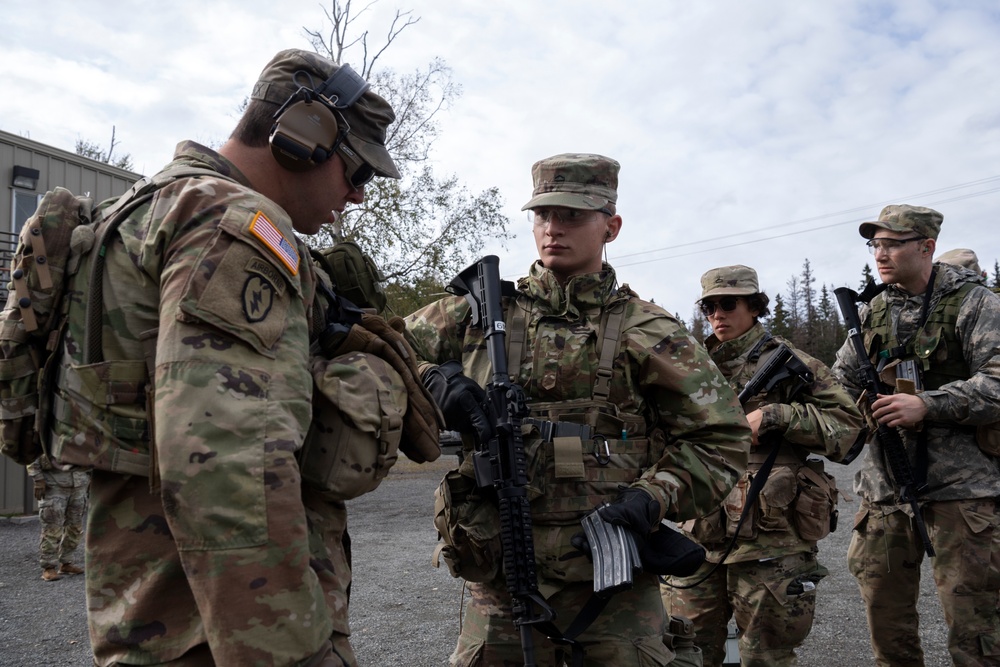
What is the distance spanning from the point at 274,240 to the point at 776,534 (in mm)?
3563

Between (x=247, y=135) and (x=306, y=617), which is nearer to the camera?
(x=306, y=617)

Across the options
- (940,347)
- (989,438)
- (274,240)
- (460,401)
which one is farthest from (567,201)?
(989,438)

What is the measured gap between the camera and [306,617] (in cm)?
147

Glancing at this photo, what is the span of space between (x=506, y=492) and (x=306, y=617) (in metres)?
1.34

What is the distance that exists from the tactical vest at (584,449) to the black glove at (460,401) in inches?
9.2

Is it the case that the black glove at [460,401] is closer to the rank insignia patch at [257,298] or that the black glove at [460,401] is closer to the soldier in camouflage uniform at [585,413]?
the soldier in camouflage uniform at [585,413]

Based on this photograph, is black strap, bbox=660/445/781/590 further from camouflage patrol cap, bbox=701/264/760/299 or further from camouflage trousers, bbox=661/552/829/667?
camouflage patrol cap, bbox=701/264/760/299

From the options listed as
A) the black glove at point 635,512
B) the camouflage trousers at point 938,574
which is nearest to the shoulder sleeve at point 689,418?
the black glove at point 635,512

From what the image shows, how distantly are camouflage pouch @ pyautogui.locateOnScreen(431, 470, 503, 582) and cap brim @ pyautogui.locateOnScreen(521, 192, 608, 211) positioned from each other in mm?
1109

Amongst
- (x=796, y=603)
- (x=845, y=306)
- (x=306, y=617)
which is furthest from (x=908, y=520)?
(x=306, y=617)

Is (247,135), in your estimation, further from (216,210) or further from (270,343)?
(270,343)

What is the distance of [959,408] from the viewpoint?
4.34 metres

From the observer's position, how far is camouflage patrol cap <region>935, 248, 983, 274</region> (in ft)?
21.0

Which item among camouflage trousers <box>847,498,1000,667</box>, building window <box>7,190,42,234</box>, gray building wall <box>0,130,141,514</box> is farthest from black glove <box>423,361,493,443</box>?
building window <box>7,190,42,234</box>
